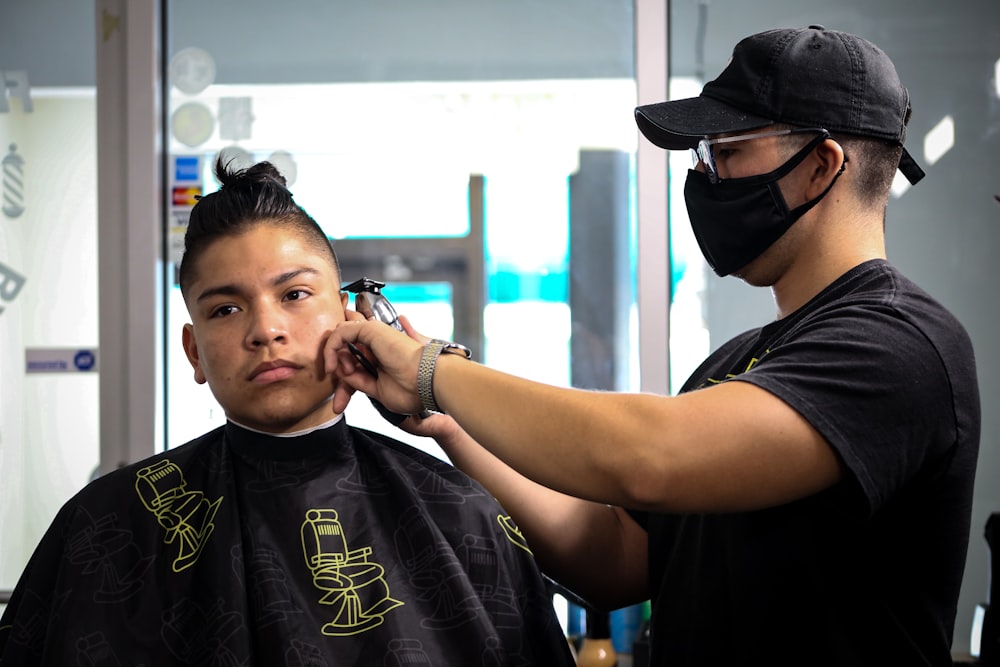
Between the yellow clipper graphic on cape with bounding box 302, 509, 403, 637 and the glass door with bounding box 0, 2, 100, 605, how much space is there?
1.73 meters

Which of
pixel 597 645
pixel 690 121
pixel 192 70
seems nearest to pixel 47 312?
pixel 192 70

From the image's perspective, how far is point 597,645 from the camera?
265 centimetres

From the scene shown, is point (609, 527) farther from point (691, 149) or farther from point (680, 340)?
Result: point (680, 340)

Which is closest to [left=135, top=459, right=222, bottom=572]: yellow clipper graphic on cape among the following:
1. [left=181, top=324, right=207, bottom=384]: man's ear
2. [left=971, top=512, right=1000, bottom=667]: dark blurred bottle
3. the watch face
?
[left=181, top=324, right=207, bottom=384]: man's ear

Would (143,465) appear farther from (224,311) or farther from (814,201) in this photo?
(814,201)

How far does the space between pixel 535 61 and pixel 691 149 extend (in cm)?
164

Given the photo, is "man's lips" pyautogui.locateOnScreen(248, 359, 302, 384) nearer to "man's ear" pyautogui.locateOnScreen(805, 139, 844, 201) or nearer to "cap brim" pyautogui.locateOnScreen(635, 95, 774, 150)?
"cap brim" pyautogui.locateOnScreen(635, 95, 774, 150)

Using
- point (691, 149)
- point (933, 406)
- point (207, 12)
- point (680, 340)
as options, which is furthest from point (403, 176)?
point (933, 406)

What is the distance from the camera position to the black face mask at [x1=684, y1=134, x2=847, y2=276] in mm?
1397

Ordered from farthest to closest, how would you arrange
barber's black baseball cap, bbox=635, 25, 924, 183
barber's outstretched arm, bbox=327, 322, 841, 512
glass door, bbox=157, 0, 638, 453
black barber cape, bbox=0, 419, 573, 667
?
glass door, bbox=157, 0, 638, 453, black barber cape, bbox=0, 419, 573, 667, barber's black baseball cap, bbox=635, 25, 924, 183, barber's outstretched arm, bbox=327, 322, 841, 512

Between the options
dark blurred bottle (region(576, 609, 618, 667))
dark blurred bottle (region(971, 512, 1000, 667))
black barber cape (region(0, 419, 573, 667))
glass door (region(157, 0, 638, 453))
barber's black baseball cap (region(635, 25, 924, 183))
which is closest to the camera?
barber's black baseball cap (region(635, 25, 924, 183))

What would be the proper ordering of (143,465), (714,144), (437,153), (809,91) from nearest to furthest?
(809,91) < (714,144) < (143,465) < (437,153)

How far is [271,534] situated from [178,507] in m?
0.18

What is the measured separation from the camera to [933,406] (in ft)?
3.91
